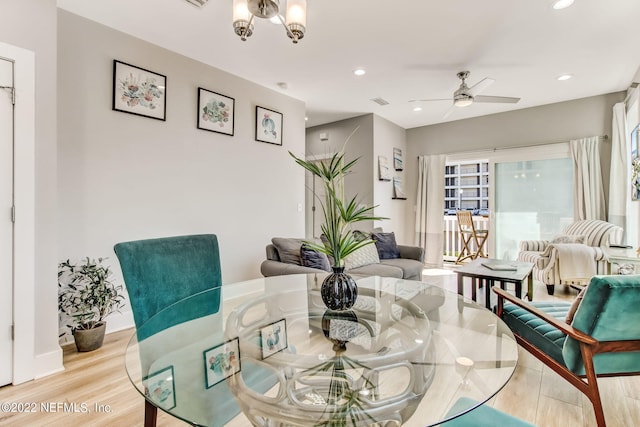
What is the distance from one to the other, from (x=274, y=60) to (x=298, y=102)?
1.20 metres

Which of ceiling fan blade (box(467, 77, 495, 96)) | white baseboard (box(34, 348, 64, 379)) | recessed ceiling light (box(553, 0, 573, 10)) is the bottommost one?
white baseboard (box(34, 348, 64, 379))

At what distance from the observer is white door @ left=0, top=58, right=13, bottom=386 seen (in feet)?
5.97

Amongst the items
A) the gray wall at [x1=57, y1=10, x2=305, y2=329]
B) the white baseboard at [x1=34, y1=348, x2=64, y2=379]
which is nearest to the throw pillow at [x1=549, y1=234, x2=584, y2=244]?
the gray wall at [x1=57, y1=10, x2=305, y2=329]

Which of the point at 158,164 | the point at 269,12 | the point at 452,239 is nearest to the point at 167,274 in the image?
the point at 269,12

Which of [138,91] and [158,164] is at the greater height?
[138,91]

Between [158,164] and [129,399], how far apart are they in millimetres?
2013

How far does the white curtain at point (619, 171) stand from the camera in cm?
387

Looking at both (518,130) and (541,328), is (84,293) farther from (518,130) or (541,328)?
Result: (518,130)

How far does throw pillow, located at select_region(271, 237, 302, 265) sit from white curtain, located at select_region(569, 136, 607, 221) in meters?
4.16

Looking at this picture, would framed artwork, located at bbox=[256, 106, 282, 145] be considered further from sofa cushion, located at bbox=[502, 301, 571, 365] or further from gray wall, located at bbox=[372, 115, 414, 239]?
sofa cushion, located at bbox=[502, 301, 571, 365]

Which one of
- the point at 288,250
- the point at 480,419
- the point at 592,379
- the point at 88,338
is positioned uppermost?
the point at 288,250

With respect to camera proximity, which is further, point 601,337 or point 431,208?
point 431,208

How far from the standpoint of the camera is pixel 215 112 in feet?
11.1

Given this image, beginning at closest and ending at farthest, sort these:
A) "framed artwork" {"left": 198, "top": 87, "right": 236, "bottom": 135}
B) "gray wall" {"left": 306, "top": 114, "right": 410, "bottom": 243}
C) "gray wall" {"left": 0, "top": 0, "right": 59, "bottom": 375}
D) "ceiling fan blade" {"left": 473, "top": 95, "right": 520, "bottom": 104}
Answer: "gray wall" {"left": 0, "top": 0, "right": 59, "bottom": 375}, "framed artwork" {"left": 198, "top": 87, "right": 236, "bottom": 135}, "ceiling fan blade" {"left": 473, "top": 95, "right": 520, "bottom": 104}, "gray wall" {"left": 306, "top": 114, "right": 410, "bottom": 243}
